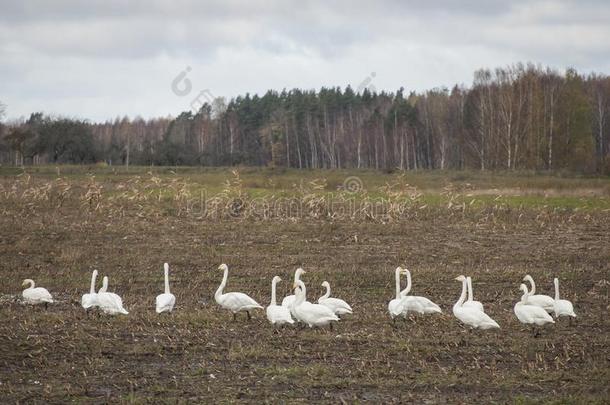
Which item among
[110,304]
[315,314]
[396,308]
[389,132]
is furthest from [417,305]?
[389,132]

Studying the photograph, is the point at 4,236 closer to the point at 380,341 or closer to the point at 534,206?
the point at 380,341

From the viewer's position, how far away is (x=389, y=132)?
101375 mm

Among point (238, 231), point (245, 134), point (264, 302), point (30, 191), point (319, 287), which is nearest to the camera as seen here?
point (264, 302)

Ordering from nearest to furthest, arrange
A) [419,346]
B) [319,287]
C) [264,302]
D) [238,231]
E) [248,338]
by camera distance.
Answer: [419,346]
[248,338]
[264,302]
[319,287]
[238,231]

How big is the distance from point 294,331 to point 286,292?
448 centimetres

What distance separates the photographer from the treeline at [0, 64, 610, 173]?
75.4 meters

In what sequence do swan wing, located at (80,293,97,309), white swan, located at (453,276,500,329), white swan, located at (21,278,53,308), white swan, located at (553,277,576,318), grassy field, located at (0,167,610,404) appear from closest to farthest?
grassy field, located at (0,167,610,404), white swan, located at (453,276,500,329), white swan, located at (553,277,576,318), swan wing, located at (80,293,97,309), white swan, located at (21,278,53,308)

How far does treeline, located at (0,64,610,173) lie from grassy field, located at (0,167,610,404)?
1319 inches

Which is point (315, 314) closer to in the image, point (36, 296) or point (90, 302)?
point (90, 302)

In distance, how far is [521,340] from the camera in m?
13.8

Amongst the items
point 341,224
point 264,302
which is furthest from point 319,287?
point 341,224

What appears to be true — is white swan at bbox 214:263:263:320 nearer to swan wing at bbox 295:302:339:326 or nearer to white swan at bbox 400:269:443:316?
swan wing at bbox 295:302:339:326

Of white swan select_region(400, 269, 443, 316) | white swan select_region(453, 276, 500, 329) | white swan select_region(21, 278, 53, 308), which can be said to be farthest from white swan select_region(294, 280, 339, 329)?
white swan select_region(21, 278, 53, 308)

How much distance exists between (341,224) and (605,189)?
2439cm
